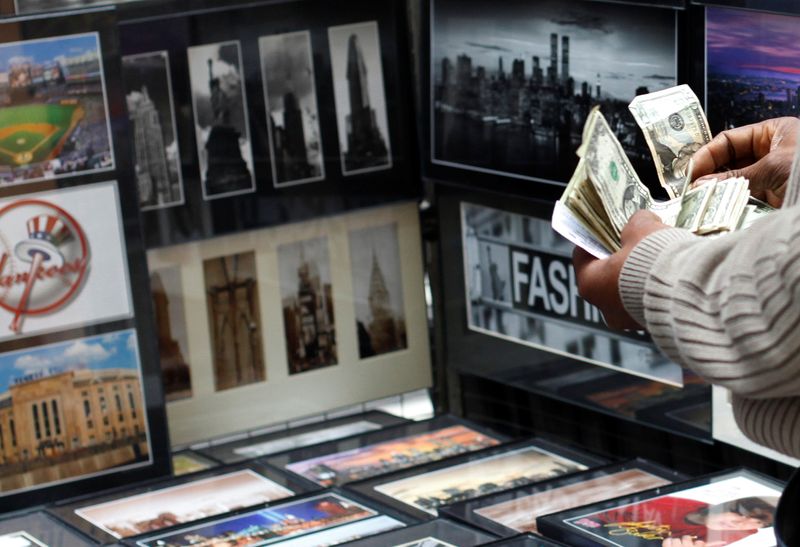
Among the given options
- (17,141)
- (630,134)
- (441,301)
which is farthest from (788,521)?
(441,301)

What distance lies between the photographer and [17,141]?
3.44m

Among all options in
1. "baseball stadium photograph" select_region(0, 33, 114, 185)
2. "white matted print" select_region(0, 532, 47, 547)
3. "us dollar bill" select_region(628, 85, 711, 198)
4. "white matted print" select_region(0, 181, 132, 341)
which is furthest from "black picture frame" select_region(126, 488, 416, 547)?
"us dollar bill" select_region(628, 85, 711, 198)

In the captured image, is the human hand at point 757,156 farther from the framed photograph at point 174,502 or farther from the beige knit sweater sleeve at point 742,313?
the framed photograph at point 174,502

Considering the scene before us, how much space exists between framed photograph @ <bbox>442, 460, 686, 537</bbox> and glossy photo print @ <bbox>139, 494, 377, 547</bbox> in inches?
11.6

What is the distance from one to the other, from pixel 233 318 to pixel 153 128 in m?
0.66

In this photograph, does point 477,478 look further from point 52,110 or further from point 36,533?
point 52,110

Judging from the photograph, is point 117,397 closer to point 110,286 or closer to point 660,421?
point 110,286

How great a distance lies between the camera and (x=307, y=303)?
4129 millimetres

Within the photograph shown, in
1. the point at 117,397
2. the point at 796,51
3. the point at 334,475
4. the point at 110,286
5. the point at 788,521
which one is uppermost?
the point at 796,51

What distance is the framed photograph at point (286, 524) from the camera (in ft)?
10.6

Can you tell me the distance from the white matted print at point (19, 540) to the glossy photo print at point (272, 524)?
0.30m

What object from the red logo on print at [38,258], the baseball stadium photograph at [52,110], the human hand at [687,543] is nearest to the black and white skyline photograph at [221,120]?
the baseball stadium photograph at [52,110]

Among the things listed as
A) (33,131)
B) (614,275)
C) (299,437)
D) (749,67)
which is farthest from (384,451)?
(614,275)

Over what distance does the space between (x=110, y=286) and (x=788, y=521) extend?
2.41 m
